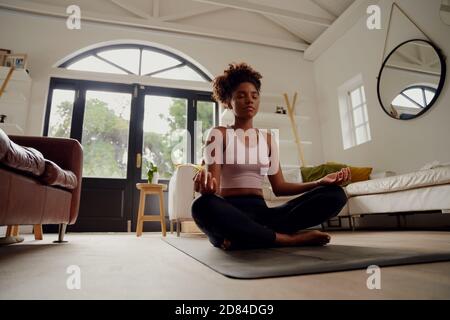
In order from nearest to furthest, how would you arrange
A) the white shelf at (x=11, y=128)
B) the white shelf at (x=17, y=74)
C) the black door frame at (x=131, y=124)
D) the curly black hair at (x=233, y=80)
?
the curly black hair at (x=233, y=80) < the white shelf at (x=11, y=128) < the white shelf at (x=17, y=74) < the black door frame at (x=131, y=124)

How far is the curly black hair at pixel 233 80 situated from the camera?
1282mm

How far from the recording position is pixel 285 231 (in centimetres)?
114

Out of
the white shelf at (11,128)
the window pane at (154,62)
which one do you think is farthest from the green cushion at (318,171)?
the white shelf at (11,128)

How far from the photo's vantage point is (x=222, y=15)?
4.52 meters

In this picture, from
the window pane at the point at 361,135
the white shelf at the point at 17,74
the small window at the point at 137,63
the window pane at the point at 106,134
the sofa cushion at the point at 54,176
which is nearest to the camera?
the sofa cushion at the point at 54,176

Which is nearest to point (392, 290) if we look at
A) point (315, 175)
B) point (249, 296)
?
point (249, 296)

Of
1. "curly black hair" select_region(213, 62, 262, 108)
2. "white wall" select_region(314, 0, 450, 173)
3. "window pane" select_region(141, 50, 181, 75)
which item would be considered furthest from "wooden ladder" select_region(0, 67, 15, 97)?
"white wall" select_region(314, 0, 450, 173)

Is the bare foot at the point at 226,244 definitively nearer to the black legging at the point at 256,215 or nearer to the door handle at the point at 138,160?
the black legging at the point at 256,215

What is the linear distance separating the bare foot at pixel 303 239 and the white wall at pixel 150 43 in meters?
3.61

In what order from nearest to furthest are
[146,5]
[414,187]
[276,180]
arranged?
1. [276,180]
2. [414,187]
3. [146,5]

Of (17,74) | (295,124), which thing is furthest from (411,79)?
(17,74)
